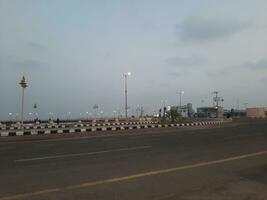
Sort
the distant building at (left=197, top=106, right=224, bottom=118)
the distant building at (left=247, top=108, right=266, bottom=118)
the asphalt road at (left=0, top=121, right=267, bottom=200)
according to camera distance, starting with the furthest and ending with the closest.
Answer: the distant building at (left=247, top=108, right=266, bottom=118)
the distant building at (left=197, top=106, right=224, bottom=118)
the asphalt road at (left=0, top=121, right=267, bottom=200)

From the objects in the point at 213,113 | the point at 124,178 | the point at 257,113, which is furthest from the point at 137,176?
the point at 213,113

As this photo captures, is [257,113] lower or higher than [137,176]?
higher

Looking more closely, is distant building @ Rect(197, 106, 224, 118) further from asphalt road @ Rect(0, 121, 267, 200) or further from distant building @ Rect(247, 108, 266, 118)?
asphalt road @ Rect(0, 121, 267, 200)

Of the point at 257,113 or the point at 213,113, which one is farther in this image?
the point at 213,113

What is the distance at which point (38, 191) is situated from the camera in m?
9.68

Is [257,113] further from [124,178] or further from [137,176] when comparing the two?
[124,178]

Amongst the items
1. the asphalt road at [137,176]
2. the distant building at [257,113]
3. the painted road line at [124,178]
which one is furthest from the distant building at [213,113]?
the painted road line at [124,178]

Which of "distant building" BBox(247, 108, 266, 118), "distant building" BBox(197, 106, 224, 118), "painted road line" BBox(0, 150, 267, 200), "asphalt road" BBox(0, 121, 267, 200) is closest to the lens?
"painted road line" BBox(0, 150, 267, 200)

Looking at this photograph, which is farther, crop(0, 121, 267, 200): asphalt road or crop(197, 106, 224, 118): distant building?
crop(197, 106, 224, 118): distant building

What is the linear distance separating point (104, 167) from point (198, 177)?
2.95 m

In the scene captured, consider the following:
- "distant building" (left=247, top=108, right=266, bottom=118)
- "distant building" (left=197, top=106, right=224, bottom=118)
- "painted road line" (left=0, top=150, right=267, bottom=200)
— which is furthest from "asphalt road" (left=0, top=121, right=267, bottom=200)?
"distant building" (left=247, top=108, right=266, bottom=118)

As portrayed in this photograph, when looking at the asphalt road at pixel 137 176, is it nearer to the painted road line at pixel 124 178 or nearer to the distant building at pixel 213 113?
the painted road line at pixel 124 178

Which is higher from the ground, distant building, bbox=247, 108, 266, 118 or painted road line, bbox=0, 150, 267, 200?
distant building, bbox=247, 108, 266, 118

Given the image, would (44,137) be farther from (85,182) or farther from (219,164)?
(85,182)
